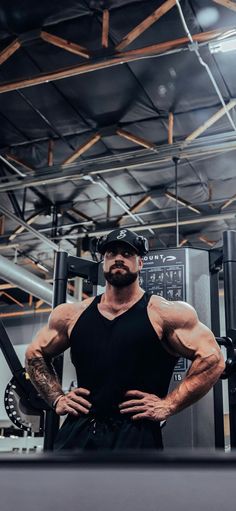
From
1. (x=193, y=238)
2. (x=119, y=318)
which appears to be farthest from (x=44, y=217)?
(x=119, y=318)

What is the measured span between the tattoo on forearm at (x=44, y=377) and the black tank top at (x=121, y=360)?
0.17m

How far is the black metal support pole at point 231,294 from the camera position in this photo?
222 cm

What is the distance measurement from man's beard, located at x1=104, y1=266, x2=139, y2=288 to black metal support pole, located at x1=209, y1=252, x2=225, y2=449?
70 centimetres

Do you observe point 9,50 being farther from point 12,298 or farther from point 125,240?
point 12,298

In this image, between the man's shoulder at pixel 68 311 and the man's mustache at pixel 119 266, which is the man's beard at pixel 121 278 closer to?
the man's mustache at pixel 119 266

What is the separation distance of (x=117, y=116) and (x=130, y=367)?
326 cm

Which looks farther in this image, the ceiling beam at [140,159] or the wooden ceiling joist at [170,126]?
the wooden ceiling joist at [170,126]

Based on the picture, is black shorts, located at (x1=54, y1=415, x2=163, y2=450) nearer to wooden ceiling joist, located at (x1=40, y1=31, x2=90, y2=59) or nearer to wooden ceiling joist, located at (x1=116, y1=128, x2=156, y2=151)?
wooden ceiling joist, located at (x1=40, y1=31, x2=90, y2=59)

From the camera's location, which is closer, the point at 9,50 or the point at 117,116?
the point at 9,50

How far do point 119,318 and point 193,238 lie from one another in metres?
5.11

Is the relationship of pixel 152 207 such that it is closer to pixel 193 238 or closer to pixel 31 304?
pixel 193 238

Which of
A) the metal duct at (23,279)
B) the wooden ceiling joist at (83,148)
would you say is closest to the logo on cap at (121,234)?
the wooden ceiling joist at (83,148)

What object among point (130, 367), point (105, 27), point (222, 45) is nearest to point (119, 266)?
point (130, 367)

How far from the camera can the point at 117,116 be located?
15.5 ft
